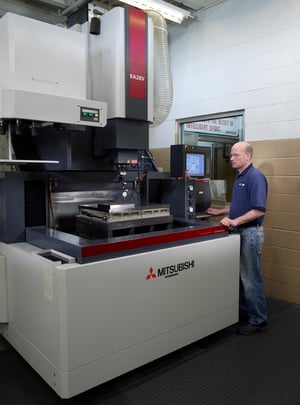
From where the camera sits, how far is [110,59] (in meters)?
2.22

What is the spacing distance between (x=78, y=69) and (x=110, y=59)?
0.75 ft

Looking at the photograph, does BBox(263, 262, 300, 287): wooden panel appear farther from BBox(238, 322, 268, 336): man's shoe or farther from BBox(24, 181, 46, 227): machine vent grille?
BBox(24, 181, 46, 227): machine vent grille

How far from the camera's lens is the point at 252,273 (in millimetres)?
2574

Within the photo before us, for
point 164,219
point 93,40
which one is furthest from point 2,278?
point 93,40

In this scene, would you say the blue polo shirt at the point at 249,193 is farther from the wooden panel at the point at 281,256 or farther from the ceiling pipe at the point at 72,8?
the ceiling pipe at the point at 72,8

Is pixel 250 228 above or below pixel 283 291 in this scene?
above

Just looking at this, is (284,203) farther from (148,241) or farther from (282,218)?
(148,241)

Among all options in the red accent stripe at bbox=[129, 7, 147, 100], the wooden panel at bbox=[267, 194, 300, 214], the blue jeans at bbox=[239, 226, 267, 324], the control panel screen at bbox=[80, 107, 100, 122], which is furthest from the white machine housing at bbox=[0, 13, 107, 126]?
the wooden panel at bbox=[267, 194, 300, 214]

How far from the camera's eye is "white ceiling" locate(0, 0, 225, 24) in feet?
11.6

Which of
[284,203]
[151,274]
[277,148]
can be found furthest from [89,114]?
[284,203]

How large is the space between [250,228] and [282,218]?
74 centimetres

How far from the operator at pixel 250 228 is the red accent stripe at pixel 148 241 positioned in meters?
0.22

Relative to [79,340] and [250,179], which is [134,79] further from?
[79,340]

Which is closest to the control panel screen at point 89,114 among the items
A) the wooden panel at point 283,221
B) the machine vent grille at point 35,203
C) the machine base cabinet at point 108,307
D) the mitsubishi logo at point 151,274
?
the machine vent grille at point 35,203
